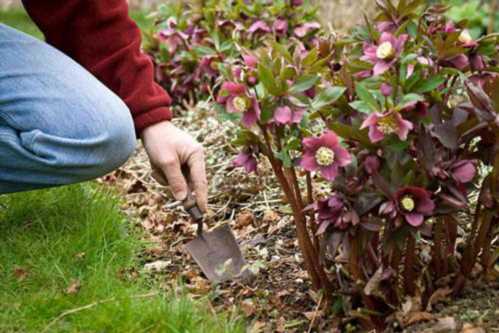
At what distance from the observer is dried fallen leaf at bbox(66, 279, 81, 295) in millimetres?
1920

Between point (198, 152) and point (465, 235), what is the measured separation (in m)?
0.71

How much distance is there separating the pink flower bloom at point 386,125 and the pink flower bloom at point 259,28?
1656mm

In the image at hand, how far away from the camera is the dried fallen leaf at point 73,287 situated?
192 cm

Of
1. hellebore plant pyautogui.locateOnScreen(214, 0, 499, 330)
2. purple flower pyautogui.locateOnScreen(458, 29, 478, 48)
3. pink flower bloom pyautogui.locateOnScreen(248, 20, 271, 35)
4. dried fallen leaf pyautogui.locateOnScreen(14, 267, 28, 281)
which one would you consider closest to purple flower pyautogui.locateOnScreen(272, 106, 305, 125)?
hellebore plant pyautogui.locateOnScreen(214, 0, 499, 330)

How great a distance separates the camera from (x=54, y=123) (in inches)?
80.4

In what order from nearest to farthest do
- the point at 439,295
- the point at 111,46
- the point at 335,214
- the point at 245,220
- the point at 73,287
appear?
the point at 335,214
the point at 439,295
the point at 73,287
the point at 111,46
the point at 245,220

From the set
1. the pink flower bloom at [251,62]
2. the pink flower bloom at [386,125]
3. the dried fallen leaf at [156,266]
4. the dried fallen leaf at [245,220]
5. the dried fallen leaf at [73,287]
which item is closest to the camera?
the pink flower bloom at [386,125]

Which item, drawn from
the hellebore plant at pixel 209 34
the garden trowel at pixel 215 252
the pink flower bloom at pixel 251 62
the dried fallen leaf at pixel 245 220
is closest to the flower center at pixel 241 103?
the pink flower bloom at pixel 251 62

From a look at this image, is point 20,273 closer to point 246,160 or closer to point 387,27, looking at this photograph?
point 246,160

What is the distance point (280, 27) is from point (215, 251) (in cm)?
123

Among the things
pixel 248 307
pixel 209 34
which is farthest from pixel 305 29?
pixel 248 307

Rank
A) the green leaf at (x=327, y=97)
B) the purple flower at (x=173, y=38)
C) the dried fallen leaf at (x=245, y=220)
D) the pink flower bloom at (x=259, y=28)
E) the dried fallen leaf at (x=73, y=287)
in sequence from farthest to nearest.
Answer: the purple flower at (x=173, y=38)
the pink flower bloom at (x=259, y=28)
the dried fallen leaf at (x=245, y=220)
the dried fallen leaf at (x=73, y=287)
the green leaf at (x=327, y=97)

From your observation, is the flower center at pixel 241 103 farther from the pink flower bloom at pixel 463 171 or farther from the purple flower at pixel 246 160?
the pink flower bloom at pixel 463 171

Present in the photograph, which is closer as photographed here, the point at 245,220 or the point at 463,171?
the point at 463,171
